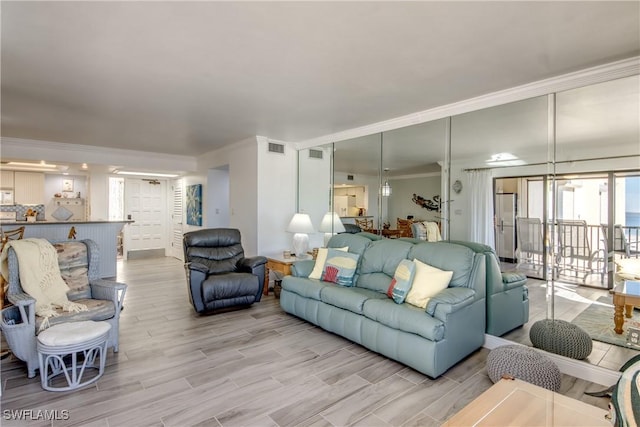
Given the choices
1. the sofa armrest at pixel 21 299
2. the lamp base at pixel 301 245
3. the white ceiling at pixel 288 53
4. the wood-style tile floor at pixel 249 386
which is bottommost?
the wood-style tile floor at pixel 249 386

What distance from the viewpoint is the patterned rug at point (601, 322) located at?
9.05ft

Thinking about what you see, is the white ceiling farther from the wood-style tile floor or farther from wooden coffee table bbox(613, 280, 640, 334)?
the wood-style tile floor

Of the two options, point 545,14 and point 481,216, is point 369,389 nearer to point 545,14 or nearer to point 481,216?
point 481,216

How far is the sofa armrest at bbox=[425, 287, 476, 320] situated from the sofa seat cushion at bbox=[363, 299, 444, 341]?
6 cm

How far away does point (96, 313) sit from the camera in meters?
2.85

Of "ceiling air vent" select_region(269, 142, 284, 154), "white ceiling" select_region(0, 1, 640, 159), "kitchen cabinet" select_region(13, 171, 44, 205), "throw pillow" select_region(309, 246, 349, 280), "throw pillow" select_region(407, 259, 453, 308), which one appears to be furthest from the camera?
"kitchen cabinet" select_region(13, 171, 44, 205)

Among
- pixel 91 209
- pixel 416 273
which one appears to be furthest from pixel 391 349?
pixel 91 209

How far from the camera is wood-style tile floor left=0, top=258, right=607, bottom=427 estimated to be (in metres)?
2.15

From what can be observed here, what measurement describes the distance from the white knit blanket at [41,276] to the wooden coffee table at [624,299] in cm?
455

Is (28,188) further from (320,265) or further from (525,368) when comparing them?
(525,368)

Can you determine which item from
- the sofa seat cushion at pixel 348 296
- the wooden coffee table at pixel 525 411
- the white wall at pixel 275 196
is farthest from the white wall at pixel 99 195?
the wooden coffee table at pixel 525 411

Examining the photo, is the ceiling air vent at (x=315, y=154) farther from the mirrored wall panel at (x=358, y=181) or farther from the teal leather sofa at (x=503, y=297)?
the teal leather sofa at (x=503, y=297)

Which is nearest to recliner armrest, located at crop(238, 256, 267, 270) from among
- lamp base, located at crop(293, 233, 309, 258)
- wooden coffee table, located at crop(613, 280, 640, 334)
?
lamp base, located at crop(293, 233, 309, 258)

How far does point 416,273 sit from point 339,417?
1.51 m
